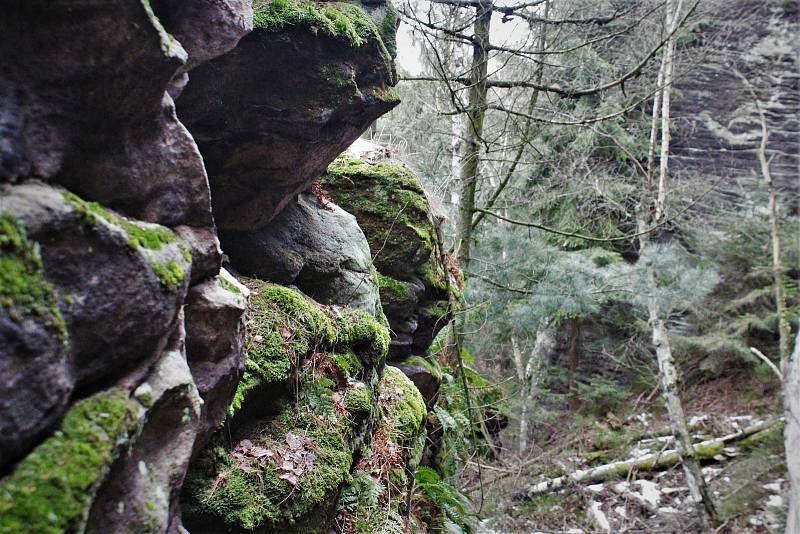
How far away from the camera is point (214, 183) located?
11.9 ft

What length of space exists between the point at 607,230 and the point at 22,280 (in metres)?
14.3

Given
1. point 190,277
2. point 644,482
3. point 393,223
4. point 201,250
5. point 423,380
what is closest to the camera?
point 190,277

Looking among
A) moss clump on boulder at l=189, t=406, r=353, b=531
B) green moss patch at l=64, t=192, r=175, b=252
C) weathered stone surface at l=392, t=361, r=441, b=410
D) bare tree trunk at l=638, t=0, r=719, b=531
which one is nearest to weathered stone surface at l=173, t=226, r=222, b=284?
green moss patch at l=64, t=192, r=175, b=252

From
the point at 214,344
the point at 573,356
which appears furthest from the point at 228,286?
the point at 573,356

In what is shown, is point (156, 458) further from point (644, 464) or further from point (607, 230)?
point (607, 230)

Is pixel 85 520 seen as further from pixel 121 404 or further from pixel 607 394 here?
pixel 607 394

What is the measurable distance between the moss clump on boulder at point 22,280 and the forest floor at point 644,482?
7474 millimetres

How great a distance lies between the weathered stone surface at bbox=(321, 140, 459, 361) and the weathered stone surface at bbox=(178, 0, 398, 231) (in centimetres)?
194

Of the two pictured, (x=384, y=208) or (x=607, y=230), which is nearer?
(x=384, y=208)

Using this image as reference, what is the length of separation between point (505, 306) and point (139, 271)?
982 cm

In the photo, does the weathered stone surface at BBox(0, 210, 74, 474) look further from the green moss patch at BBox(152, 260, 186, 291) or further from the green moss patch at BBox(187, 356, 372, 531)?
the green moss patch at BBox(187, 356, 372, 531)

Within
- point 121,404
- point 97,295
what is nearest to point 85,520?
point 121,404

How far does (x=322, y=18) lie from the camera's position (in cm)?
337

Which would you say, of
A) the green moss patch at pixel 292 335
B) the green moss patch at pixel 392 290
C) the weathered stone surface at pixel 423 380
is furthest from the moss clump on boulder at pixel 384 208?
the green moss patch at pixel 292 335
